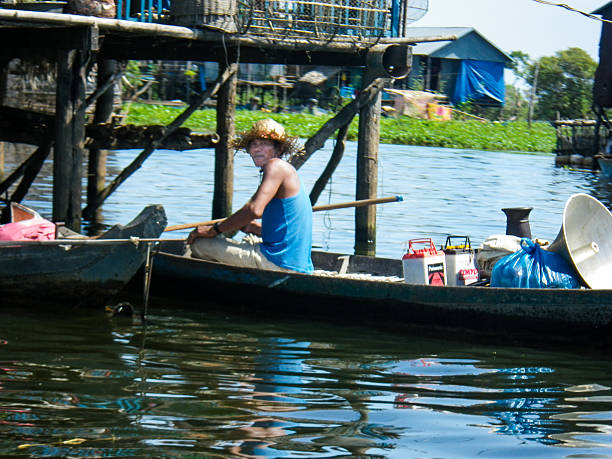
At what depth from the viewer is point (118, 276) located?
7168 millimetres

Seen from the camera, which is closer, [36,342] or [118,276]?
[36,342]

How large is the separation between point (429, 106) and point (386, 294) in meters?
30.7

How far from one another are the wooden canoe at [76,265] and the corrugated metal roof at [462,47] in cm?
3302

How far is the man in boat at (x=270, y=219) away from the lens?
690cm

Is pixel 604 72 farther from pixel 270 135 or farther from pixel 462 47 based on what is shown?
pixel 270 135

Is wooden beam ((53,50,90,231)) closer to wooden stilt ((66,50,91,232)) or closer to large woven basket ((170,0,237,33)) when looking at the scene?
wooden stilt ((66,50,91,232))

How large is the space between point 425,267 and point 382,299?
42cm

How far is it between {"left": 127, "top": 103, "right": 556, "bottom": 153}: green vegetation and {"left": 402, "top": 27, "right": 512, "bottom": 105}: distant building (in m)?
3.66

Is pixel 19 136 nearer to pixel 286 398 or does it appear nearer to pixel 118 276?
pixel 118 276

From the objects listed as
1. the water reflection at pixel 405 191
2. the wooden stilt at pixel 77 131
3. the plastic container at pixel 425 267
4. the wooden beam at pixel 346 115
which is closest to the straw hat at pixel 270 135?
the plastic container at pixel 425 267

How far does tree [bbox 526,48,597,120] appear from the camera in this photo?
139ft

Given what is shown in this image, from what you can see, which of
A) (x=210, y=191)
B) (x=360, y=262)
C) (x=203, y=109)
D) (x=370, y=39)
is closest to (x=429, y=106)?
(x=203, y=109)

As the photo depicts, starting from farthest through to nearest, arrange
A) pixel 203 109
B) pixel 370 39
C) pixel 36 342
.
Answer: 1. pixel 203 109
2. pixel 370 39
3. pixel 36 342

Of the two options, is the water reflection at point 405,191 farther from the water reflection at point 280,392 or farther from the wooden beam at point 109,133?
the water reflection at point 280,392
